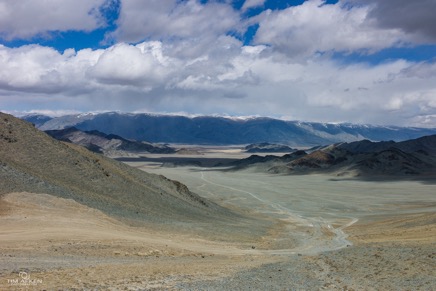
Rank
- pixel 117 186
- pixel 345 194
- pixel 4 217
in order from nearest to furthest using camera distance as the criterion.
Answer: pixel 4 217
pixel 117 186
pixel 345 194

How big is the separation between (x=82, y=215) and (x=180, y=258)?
40.0 feet

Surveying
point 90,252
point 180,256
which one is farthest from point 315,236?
point 90,252

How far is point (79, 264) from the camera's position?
19.2m

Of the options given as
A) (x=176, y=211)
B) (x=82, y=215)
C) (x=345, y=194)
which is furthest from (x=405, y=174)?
(x=82, y=215)

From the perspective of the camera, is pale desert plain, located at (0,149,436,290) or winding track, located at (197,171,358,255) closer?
pale desert plain, located at (0,149,436,290)

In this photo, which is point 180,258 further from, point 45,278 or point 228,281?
point 45,278
